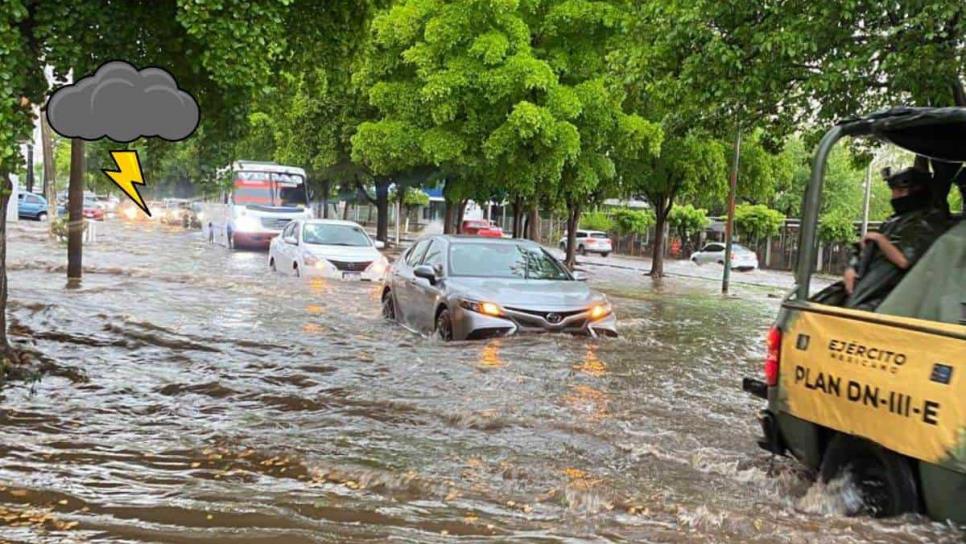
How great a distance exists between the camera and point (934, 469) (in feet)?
12.0

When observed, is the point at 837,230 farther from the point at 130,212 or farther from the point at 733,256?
the point at 130,212

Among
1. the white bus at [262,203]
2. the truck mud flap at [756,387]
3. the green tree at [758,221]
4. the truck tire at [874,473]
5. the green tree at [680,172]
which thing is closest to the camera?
the truck tire at [874,473]

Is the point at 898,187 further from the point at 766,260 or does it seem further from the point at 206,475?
the point at 766,260

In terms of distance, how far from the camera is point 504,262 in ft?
34.4

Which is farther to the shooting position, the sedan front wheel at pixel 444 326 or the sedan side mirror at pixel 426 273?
the sedan side mirror at pixel 426 273

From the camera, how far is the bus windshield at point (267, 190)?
27.3 meters

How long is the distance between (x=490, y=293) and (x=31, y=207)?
4366cm

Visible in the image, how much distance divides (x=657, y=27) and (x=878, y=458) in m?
8.37

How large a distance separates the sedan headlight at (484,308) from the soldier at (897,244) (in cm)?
469

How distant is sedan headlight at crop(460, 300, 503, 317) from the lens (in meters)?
9.27

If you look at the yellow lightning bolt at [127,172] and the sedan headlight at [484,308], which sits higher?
the yellow lightning bolt at [127,172]

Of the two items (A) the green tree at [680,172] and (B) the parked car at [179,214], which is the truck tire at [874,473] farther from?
(B) the parked car at [179,214]

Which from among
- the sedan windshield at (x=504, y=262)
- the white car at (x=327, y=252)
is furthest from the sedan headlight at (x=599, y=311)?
the white car at (x=327, y=252)

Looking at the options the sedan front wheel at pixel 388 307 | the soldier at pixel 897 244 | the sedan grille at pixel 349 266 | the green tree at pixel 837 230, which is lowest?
the sedan front wheel at pixel 388 307
